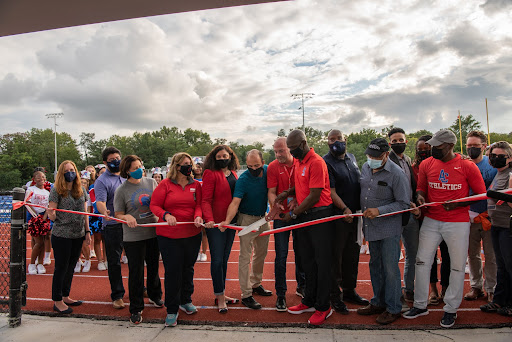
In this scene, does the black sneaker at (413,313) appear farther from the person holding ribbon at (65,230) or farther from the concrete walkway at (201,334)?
the person holding ribbon at (65,230)

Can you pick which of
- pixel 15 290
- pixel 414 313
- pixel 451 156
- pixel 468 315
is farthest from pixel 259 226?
pixel 15 290

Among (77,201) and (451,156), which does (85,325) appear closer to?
(77,201)

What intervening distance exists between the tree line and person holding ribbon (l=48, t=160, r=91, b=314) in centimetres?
4257

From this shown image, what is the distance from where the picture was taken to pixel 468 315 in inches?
167

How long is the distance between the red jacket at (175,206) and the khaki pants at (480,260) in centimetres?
388

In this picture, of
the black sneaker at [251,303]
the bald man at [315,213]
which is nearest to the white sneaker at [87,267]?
the black sneaker at [251,303]

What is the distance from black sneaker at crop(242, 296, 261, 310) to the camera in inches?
182

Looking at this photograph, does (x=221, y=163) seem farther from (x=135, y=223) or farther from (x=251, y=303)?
(x=251, y=303)

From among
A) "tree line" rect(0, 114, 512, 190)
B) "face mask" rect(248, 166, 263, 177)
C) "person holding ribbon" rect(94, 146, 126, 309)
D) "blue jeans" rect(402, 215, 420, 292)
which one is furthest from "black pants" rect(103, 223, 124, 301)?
"tree line" rect(0, 114, 512, 190)

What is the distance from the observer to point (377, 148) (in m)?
4.07

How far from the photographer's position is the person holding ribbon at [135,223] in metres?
4.33

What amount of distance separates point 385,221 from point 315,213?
0.83 m

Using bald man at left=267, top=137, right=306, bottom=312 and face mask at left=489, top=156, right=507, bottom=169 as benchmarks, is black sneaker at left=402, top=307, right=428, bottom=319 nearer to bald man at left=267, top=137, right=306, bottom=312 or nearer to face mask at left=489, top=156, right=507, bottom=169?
bald man at left=267, top=137, right=306, bottom=312

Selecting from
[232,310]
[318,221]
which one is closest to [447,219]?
[318,221]
